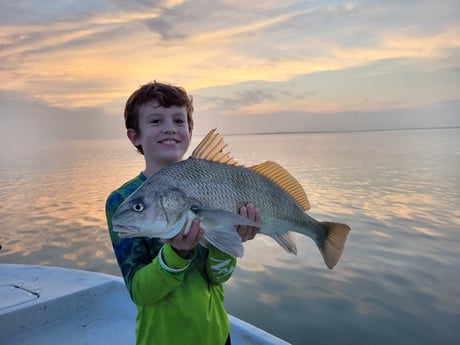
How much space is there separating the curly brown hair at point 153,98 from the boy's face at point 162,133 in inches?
1.7

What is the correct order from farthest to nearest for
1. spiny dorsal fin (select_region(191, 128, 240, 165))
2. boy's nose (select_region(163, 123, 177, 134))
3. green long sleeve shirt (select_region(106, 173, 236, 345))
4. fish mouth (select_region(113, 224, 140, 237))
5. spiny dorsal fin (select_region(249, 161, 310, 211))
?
1. spiny dorsal fin (select_region(249, 161, 310, 211))
2. boy's nose (select_region(163, 123, 177, 134))
3. spiny dorsal fin (select_region(191, 128, 240, 165))
4. green long sleeve shirt (select_region(106, 173, 236, 345))
5. fish mouth (select_region(113, 224, 140, 237))

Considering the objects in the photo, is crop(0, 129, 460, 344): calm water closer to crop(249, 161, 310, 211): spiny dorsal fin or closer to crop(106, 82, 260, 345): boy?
crop(249, 161, 310, 211): spiny dorsal fin

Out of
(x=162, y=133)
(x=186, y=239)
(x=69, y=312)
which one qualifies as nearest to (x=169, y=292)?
(x=186, y=239)

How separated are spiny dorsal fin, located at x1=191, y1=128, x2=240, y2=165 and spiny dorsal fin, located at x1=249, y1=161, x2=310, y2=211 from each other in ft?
0.88

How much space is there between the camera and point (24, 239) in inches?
479

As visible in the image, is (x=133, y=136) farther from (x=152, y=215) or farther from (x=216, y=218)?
(x=216, y=218)

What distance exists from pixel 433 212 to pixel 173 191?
545 inches

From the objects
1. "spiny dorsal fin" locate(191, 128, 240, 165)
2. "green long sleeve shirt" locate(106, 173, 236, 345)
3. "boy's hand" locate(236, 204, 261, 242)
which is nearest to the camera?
"green long sleeve shirt" locate(106, 173, 236, 345)

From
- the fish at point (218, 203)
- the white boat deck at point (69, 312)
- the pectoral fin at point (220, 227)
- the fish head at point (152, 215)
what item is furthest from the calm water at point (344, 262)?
the fish head at point (152, 215)

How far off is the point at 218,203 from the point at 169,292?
2.19 feet

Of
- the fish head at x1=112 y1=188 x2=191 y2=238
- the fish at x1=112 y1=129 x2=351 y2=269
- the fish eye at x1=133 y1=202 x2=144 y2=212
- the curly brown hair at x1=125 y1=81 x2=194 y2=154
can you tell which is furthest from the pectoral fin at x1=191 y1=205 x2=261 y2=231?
the curly brown hair at x1=125 y1=81 x2=194 y2=154

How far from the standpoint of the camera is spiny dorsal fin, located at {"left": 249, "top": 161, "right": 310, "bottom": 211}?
2.88 meters

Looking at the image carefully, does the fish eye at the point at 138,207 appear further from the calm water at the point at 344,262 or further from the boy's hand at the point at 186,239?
the calm water at the point at 344,262

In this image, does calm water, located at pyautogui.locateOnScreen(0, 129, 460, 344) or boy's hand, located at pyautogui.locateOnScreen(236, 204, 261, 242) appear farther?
calm water, located at pyautogui.locateOnScreen(0, 129, 460, 344)
